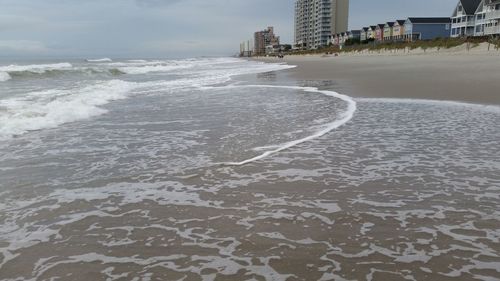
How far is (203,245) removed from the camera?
149 inches

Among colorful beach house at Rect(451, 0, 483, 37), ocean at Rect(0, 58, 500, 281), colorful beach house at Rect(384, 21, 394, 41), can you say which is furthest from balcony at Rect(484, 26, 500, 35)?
ocean at Rect(0, 58, 500, 281)

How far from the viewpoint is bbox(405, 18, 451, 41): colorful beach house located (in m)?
87.4

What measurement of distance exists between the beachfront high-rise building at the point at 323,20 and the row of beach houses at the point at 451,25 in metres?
43.4

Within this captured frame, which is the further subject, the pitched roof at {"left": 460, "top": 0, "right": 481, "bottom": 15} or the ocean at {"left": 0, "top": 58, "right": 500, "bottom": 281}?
the pitched roof at {"left": 460, "top": 0, "right": 481, "bottom": 15}

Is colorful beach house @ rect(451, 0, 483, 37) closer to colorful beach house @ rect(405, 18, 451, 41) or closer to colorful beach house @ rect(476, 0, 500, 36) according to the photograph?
colorful beach house @ rect(476, 0, 500, 36)

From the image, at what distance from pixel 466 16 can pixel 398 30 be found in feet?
89.4

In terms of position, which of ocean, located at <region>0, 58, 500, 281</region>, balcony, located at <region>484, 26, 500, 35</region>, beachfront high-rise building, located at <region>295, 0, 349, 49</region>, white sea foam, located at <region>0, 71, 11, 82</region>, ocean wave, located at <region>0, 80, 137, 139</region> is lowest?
ocean, located at <region>0, 58, 500, 281</region>

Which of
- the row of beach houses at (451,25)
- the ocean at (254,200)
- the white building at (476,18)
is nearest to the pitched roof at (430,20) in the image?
the row of beach houses at (451,25)

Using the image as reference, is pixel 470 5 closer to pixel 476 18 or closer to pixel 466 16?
pixel 466 16

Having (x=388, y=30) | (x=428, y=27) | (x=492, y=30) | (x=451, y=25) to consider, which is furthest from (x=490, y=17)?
(x=388, y=30)

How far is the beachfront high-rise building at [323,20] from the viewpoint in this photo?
176375 mm

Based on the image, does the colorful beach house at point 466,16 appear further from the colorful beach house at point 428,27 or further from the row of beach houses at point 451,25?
the colorful beach house at point 428,27

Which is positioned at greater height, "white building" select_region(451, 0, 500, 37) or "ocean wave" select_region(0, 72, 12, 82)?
"white building" select_region(451, 0, 500, 37)

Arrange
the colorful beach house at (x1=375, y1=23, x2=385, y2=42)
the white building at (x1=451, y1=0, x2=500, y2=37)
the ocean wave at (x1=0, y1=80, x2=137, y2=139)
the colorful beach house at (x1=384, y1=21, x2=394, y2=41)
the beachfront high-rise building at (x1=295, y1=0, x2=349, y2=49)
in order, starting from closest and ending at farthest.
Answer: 1. the ocean wave at (x1=0, y1=80, x2=137, y2=139)
2. the white building at (x1=451, y1=0, x2=500, y2=37)
3. the colorful beach house at (x1=384, y1=21, x2=394, y2=41)
4. the colorful beach house at (x1=375, y1=23, x2=385, y2=42)
5. the beachfront high-rise building at (x1=295, y1=0, x2=349, y2=49)
